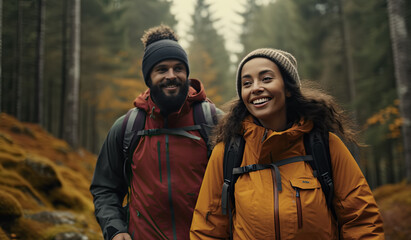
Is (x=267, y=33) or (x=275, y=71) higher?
(x=267, y=33)

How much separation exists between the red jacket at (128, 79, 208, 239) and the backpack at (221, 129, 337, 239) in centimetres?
53

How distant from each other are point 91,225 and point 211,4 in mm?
34515

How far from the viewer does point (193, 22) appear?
3669cm

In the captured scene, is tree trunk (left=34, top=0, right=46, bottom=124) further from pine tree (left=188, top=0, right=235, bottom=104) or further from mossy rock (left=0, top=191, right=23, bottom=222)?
pine tree (left=188, top=0, right=235, bottom=104)

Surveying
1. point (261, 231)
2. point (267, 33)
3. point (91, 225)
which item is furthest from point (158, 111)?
point (267, 33)

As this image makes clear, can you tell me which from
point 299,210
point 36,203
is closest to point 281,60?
point 299,210

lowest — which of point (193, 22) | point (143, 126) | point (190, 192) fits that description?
point (190, 192)

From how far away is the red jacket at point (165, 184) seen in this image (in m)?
2.93

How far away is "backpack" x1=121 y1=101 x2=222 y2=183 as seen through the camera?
3.11 meters

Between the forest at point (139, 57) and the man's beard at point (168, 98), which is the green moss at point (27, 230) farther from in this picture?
the man's beard at point (168, 98)

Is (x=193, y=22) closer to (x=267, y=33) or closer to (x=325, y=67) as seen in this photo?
(x=267, y=33)

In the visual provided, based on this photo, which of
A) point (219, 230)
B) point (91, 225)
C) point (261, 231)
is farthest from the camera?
point (91, 225)

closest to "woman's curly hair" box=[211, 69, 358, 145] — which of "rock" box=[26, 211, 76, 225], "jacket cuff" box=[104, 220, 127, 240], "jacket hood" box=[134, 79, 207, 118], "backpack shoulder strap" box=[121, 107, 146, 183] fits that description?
"jacket hood" box=[134, 79, 207, 118]

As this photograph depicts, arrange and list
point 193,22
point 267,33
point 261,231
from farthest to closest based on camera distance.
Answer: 1. point 193,22
2. point 267,33
3. point 261,231
